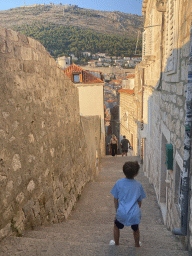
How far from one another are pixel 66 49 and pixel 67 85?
68745 mm

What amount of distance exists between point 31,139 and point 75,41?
259 ft

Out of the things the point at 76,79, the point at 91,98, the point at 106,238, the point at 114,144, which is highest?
the point at 76,79

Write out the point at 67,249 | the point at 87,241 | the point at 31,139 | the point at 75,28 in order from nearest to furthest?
1. the point at 67,249
2. the point at 87,241
3. the point at 31,139
4. the point at 75,28

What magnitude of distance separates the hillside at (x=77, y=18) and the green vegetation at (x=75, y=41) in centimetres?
1627

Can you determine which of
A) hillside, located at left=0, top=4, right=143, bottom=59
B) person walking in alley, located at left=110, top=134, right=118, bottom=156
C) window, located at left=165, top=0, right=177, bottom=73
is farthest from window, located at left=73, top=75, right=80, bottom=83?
hillside, located at left=0, top=4, right=143, bottom=59

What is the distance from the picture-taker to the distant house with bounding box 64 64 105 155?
18719 millimetres

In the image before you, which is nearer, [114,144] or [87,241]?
[87,241]

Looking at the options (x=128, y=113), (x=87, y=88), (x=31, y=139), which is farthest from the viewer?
(x=87, y=88)

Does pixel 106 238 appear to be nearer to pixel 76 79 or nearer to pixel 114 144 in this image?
pixel 114 144

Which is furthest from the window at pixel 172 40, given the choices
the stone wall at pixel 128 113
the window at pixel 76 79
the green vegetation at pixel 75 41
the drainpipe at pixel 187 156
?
the green vegetation at pixel 75 41

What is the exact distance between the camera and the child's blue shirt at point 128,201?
2209mm

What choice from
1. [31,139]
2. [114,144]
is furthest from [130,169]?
[114,144]

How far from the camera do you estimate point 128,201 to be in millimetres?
2238

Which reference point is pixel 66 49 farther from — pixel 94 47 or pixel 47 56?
pixel 47 56
